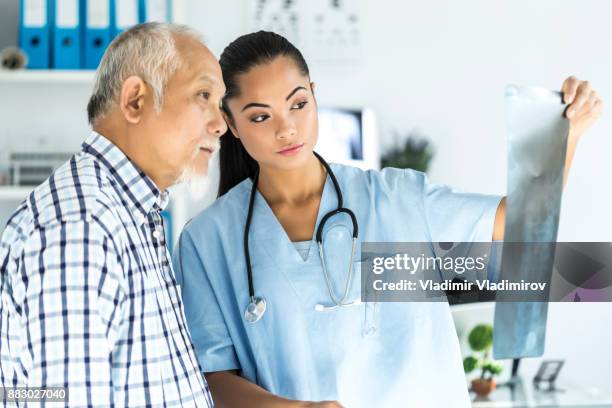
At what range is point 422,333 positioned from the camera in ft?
4.25

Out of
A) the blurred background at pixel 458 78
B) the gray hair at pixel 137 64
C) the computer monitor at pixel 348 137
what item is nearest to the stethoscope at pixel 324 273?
the gray hair at pixel 137 64

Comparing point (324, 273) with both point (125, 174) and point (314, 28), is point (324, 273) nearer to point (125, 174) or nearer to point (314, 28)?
point (125, 174)

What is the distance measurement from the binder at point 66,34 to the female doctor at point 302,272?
1358 mm

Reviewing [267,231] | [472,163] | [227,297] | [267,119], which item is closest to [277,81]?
[267,119]

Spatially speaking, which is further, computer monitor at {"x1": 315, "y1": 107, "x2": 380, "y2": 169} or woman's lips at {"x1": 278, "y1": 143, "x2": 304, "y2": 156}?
computer monitor at {"x1": 315, "y1": 107, "x2": 380, "y2": 169}

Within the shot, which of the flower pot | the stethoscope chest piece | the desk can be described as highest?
the stethoscope chest piece

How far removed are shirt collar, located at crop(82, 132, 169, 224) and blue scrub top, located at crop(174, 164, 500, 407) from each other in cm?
32

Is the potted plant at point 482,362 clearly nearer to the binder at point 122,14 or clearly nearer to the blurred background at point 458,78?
the blurred background at point 458,78

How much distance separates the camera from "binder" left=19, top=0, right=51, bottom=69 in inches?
98.8

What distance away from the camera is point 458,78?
311 cm

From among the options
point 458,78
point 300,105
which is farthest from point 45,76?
point 458,78

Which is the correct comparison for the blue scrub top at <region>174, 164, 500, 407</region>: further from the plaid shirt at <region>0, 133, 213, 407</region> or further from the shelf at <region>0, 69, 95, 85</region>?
the shelf at <region>0, 69, 95, 85</region>

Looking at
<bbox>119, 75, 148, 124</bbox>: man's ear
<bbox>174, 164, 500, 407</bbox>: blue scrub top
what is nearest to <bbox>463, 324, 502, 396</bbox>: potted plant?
<bbox>174, 164, 500, 407</bbox>: blue scrub top

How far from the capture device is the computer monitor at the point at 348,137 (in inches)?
107
